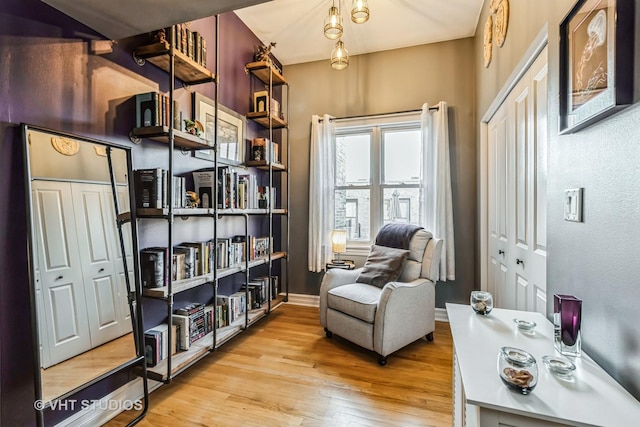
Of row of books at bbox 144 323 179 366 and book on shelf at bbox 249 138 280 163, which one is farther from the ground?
book on shelf at bbox 249 138 280 163

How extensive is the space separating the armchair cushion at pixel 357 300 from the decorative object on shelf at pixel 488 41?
212 cm

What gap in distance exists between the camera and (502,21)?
1.97m

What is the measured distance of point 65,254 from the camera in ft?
4.75

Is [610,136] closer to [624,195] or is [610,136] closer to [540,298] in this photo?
[624,195]

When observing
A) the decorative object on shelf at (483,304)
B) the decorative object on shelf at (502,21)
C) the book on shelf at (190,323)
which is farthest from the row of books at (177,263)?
the decorative object on shelf at (502,21)

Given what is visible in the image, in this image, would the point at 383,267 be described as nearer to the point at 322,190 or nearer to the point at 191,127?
the point at 322,190

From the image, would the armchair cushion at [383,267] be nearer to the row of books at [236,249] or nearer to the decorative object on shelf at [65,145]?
the row of books at [236,249]

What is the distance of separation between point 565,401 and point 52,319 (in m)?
1.93

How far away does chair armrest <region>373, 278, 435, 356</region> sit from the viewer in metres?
2.25

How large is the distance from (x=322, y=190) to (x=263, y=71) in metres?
1.42

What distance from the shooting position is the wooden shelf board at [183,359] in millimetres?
1799

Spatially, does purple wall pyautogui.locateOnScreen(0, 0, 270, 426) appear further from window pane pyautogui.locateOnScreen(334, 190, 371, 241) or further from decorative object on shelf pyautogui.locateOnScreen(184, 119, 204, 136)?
window pane pyautogui.locateOnScreen(334, 190, 371, 241)

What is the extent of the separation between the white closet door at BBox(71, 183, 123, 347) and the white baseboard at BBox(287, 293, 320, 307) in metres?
2.22

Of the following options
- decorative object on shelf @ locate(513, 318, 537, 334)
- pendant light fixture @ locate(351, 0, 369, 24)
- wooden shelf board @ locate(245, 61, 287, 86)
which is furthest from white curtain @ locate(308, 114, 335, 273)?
decorative object on shelf @ locate(513, 318, 537, 334)
